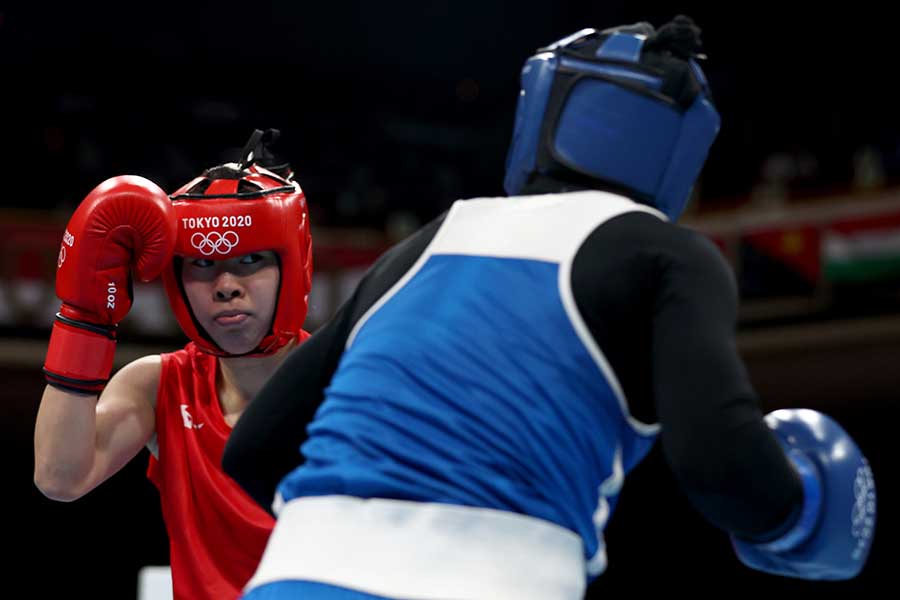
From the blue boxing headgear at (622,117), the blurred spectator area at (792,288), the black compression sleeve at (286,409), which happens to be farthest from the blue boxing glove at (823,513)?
the blurred spectator area at (792,288)

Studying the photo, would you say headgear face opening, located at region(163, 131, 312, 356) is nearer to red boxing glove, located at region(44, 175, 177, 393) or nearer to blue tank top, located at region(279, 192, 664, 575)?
red boxing glove, located at region(44, 175, 177, 393)

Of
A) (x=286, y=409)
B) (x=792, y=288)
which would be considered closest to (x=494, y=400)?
(x=286, y=409)

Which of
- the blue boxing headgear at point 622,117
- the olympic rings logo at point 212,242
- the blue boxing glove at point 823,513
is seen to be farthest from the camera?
the olympic rings logo at point 212,242

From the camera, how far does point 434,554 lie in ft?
4.13

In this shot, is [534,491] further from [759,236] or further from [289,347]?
[759,236]

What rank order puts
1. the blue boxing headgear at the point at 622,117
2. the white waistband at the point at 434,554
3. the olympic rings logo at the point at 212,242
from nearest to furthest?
1. the white waistband at the point at 434,554
2. the blue boxing headgear at the point at 622,117
3. the olympic rings logo at the point at 212,242

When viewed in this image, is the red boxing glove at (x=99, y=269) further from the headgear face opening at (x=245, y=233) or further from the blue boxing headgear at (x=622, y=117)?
the blue boxing headgear at (x=622, y=117)

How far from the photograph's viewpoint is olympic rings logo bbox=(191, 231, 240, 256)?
7.20 feet

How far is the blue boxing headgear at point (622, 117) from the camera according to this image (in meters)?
1.47

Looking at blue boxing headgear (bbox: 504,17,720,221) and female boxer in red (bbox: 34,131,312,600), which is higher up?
blue boxing headgear (bbox: 504,17,720,221)

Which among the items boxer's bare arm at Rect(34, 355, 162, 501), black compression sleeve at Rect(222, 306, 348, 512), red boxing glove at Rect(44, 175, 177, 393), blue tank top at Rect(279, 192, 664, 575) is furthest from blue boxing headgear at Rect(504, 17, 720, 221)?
boxer's bare arm at Rect(34, 355, 162, 501)

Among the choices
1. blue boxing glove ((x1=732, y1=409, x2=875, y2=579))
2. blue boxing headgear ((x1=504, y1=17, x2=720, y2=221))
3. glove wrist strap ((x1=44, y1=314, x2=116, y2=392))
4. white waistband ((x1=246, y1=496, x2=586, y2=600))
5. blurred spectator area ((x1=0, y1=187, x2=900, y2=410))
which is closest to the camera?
white waistband ((x1=246, y1=496, x2=586, y2=600))

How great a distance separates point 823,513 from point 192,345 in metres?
1.49

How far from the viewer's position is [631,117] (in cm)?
147
